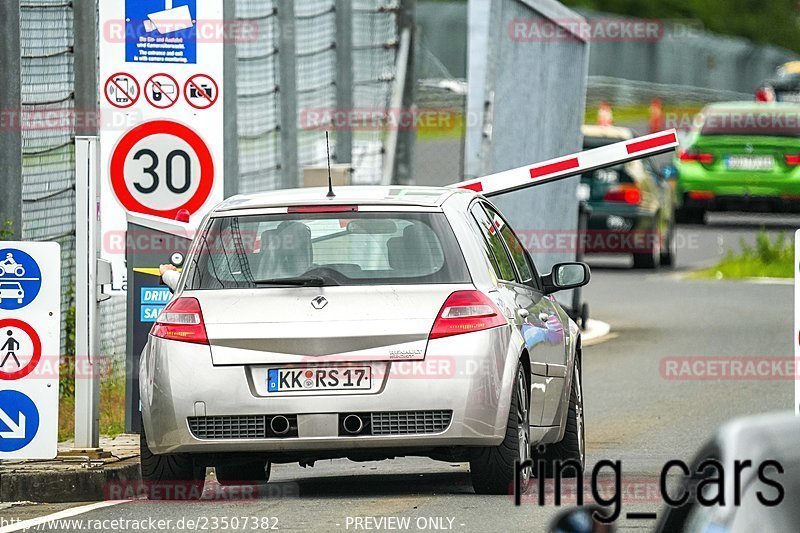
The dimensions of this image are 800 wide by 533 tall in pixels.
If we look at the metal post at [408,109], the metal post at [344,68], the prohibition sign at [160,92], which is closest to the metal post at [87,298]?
the prohibition sign at [160,92]

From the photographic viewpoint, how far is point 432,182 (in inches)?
921

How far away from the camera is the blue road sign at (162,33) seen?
11906 millimetres

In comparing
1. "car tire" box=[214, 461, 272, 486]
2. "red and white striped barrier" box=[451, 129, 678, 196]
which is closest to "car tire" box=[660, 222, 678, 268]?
"red and white striped barrier" box=[451, 129, 678, 196]

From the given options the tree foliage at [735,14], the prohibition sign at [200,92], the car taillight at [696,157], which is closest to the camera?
the prohibition sign at [200,92]

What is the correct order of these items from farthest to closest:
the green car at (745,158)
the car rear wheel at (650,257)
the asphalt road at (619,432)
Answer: the green car at (745,158) → the car rear wheel at (650,257) → the asphalt road at (619,432)

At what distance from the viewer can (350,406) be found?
8.63 meters

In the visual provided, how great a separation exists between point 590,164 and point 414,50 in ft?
34.7

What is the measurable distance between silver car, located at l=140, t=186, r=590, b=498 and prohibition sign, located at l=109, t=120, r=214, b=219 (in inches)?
92.7

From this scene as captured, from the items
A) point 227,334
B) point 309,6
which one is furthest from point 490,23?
point 227,334

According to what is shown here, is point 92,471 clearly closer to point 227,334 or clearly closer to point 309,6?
point 227,334

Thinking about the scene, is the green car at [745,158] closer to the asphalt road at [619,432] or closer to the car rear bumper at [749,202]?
the car rear bumper at [749,202]

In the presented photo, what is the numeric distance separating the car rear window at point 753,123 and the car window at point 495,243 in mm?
21882

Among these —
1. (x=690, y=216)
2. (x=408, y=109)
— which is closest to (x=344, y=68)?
(x=408, y=109)

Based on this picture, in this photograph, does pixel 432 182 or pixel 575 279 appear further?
pixel 432 182
